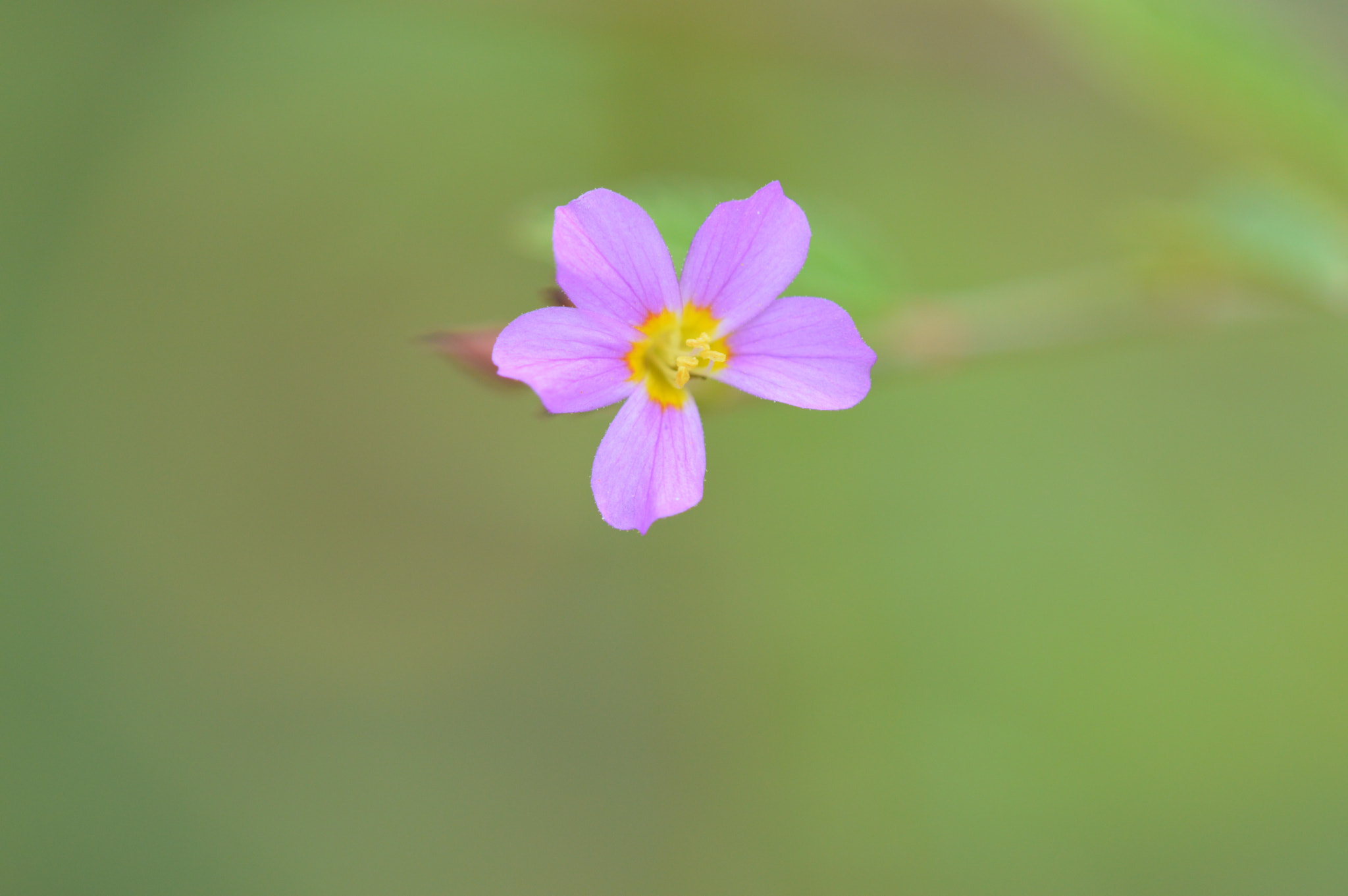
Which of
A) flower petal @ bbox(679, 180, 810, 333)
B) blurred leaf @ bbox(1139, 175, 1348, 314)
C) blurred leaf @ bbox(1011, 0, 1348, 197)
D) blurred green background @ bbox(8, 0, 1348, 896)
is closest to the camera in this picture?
flower petal @ bbox(679, 180, 810, 333)

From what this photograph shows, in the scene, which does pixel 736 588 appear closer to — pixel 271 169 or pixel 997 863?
pixel 997 863

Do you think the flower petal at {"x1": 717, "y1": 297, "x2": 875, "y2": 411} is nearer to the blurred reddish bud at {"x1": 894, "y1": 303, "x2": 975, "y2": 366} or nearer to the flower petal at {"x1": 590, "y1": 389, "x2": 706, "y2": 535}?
the flower petal at {"x1": 590, "y1": 389, "x2": 706, "y2": 535}

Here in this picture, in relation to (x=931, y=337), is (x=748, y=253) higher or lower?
lower


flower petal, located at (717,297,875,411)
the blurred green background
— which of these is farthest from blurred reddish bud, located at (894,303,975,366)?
the blurred green background

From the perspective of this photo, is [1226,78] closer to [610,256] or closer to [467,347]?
[610,256]

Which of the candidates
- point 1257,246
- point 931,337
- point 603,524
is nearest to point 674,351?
point 931,337

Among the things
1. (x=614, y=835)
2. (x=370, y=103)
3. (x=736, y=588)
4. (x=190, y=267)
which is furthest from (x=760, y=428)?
(x=190, y=267)
